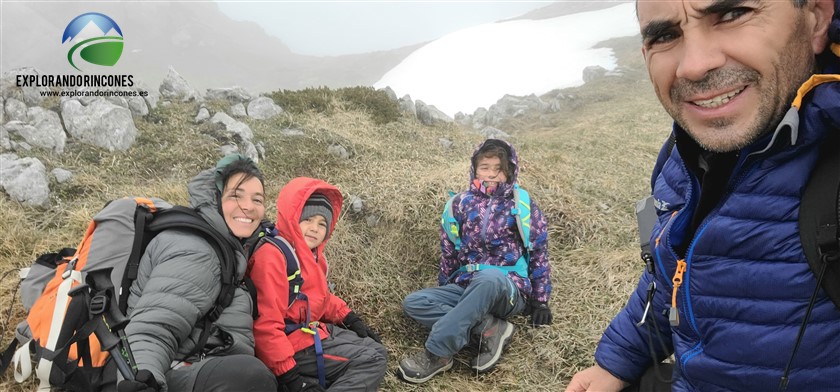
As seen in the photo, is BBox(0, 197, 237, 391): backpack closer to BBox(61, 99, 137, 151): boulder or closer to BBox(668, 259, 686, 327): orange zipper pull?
BBox(668, 259, 686, 327): orange zipper pull

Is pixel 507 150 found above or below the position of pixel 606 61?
below

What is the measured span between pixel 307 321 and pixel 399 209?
2938 millimetres

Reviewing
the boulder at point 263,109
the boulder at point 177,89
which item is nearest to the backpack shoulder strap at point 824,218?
the boulder at point 263,109

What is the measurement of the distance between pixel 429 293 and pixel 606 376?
2662mm

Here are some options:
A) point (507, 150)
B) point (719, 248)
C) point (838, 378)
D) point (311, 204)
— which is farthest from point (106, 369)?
point (507, 150)

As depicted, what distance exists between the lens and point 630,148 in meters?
11.2

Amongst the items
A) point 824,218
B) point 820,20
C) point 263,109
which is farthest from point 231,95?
point 824,218

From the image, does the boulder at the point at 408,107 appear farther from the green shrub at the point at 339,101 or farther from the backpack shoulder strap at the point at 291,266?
the backpack shoulder strap at the point at 291,266

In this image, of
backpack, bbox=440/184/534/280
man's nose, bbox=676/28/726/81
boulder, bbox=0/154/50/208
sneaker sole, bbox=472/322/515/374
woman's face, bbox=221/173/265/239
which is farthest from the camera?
boulder, bbox=0/154/50/208

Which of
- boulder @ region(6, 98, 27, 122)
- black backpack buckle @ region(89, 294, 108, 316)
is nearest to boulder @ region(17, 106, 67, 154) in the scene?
boulder @ region(6, 98, 27, 122)

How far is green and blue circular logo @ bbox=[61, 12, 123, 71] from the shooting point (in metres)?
7.71

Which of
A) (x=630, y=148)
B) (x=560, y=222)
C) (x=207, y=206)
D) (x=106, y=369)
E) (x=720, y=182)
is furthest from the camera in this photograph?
(x=630, y=148)

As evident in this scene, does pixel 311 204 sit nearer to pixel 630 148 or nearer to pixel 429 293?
pixel 429 293

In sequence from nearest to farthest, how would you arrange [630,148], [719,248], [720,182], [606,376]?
1. [719,248]
2. [720,182]
3. [606,376]
4. [630,148]
